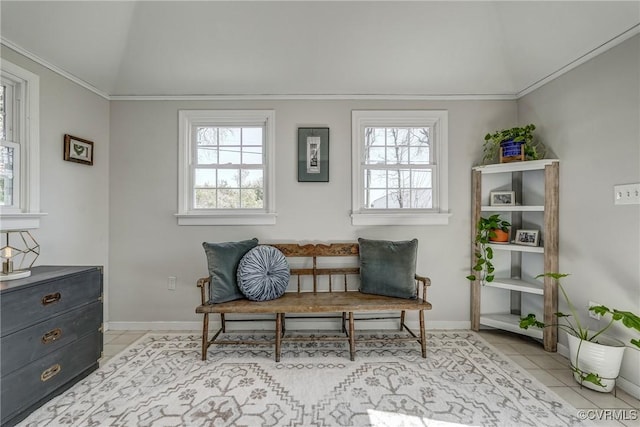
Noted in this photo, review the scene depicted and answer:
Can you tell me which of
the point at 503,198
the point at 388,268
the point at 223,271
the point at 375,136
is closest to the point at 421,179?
the point at 375,136

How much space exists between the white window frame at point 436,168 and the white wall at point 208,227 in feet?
0.21

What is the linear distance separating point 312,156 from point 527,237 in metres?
2.14

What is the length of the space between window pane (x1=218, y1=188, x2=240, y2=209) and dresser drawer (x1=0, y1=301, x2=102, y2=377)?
130 centimetres

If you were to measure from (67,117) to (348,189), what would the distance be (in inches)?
101

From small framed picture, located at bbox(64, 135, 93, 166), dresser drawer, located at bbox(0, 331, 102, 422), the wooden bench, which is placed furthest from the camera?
small framed picture, located at bbox(64, 135, 93, 166)

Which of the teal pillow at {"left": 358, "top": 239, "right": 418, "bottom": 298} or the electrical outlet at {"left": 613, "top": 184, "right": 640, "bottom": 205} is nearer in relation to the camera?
the electrical outlet at {"left": 613, "top": 184, "right": 640, "bottom": 205}

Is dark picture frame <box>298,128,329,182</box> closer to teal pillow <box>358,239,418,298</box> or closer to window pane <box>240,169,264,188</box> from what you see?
window pane <box>240,169,264,188</box>

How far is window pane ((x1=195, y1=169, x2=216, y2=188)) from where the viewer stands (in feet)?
9.71

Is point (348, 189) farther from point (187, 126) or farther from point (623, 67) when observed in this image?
point (623, 67)

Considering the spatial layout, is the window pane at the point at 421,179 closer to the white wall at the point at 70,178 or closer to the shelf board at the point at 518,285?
the shelf board at the point at 518,285

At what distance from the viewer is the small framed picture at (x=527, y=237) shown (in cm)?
257

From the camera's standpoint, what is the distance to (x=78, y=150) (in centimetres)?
253

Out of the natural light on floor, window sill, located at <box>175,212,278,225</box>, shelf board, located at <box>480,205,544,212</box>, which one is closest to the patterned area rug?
the natural light on floor

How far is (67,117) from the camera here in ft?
8.04
